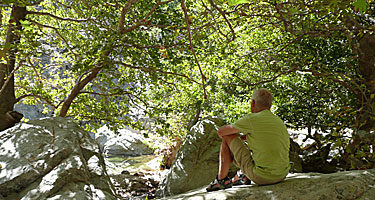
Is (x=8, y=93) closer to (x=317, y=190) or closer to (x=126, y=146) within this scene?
(x=317, y=190)

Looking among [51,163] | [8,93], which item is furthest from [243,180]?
[8,93]

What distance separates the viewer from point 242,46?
9289mm

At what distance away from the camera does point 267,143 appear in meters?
3.40

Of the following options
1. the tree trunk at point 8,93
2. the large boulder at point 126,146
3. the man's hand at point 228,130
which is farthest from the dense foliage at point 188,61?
the large boulder at point 126,146

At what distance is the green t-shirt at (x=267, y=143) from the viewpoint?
3379mm

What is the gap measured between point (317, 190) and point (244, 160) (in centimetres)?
92

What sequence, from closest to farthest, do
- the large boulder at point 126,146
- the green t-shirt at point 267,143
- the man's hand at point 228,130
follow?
the green t-shirt at point 267,143
the man's hand at point 228,130
the large boulder at point 126,146

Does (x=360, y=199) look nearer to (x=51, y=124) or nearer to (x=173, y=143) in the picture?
(x=51, y=124)

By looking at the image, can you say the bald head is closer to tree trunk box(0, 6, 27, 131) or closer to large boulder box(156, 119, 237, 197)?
large boulder box(156, 119, 237, 197)

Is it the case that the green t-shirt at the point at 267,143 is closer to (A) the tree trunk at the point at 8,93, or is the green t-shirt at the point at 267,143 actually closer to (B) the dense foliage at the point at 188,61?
(B) the dense foliage at the point at 188,61

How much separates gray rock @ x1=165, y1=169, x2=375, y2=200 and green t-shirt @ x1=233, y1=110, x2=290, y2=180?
177 mm

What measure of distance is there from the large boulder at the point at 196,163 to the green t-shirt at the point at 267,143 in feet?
11.4

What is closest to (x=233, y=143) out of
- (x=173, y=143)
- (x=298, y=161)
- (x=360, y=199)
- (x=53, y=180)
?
(x=360, y=199)

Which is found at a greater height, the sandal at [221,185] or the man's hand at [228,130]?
the man's hand at [228,130]
